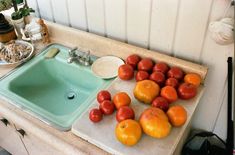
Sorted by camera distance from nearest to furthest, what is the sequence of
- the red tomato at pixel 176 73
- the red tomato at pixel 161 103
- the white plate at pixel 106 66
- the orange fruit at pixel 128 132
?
the orange fruit at pixel 128 132 < the red tomato at pixel 161 103 < the red tomato at pixel 176 73 < the white plate at pixel 106 66

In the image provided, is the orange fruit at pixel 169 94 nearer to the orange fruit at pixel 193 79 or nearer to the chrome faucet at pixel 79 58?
the orange fruit at pixel 193 79

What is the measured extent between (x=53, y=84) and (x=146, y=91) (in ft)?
1.90

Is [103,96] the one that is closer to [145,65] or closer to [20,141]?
[145,65]

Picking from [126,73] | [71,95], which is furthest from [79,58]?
[126,73]

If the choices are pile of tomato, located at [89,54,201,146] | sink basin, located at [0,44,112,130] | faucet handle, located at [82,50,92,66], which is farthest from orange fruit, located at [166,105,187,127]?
faucet handle, located at [82,50,92,66]

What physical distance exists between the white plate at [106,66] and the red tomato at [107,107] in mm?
234

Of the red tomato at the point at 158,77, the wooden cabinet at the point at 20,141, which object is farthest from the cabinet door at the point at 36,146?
the red tomato at the point at 158,77

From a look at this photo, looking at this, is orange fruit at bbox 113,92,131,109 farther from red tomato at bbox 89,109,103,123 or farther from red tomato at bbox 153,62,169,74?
red tomato at bbox 153,62,169,74

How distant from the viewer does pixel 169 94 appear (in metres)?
0.88

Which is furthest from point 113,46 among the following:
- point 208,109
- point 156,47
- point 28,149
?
point 28,149

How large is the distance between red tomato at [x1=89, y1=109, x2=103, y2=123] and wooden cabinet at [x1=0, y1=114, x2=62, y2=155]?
7.9 inches

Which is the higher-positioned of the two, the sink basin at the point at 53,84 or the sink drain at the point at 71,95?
the sink basin at the point at 53,84

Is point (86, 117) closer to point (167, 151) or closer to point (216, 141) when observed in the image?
point (167, 151)

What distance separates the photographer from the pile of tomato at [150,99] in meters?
0.77
